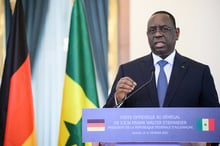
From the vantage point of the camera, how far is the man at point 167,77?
5.70ft

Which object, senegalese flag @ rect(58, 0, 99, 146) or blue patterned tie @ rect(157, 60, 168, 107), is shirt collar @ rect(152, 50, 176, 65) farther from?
senegalese flag @ rect(58, 0, 99, 146)

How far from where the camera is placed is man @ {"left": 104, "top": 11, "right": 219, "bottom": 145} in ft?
5.69

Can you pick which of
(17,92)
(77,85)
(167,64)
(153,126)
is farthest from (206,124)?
(17,92)

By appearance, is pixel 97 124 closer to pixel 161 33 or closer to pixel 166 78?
pixel 166 78

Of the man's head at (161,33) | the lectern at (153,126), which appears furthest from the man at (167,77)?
the lectern at (153,126)

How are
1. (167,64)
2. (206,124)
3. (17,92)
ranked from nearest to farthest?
(206,124)
(167,64)
(17,92)

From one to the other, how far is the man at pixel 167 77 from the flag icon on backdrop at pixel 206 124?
0.60 metres

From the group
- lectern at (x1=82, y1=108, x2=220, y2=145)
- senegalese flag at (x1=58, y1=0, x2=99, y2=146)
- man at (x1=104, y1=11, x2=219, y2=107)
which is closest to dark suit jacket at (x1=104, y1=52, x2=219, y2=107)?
man at (x1=104, y1=11, x2=219, y2=107)

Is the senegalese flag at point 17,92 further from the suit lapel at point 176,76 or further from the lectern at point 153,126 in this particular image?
the lectern at point 153,126

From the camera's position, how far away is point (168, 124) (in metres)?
1.08

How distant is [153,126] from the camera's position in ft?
3.55

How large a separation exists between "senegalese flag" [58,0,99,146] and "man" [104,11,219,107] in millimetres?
597

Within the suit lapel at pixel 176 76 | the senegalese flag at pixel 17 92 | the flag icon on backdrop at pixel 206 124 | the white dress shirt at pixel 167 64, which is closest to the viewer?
the flag icon on backdrop at pixel 206 124

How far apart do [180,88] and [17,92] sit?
1372 mm
